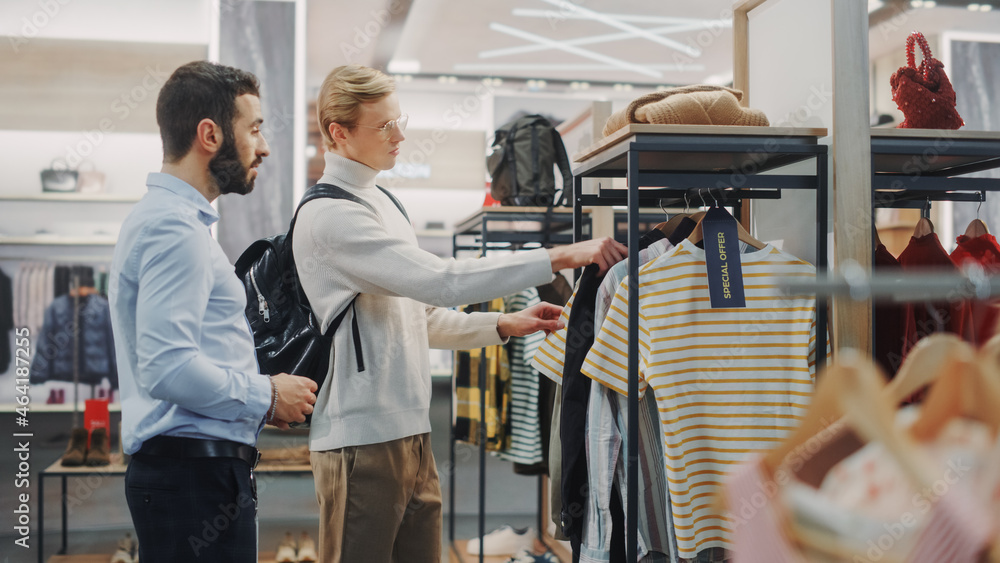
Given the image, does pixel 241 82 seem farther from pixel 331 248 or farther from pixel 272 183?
pixel 272 183

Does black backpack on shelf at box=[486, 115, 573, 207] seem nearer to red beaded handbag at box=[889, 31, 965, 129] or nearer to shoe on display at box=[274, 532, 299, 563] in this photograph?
red beaded handbag at box=[889, 31, 965, 129]

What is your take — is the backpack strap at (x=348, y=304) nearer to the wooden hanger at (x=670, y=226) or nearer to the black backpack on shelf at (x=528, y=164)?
the wooden hanger at (x=670, y=226)

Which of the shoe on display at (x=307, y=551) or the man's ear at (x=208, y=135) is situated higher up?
the man's ear at (x=208, y=135)

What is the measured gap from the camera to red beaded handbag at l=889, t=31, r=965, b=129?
1859mm

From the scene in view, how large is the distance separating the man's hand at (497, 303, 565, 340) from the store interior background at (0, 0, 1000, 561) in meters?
1.73

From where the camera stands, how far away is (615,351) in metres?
1.76

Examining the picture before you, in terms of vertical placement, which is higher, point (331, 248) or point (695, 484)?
point (331, 248)

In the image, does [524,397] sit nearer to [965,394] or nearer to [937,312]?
[937,312]

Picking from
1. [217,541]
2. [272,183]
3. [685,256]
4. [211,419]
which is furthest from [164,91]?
[272,183]

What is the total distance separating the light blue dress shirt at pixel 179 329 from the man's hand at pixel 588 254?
2.27 feet

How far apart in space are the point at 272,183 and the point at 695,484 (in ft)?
12.4

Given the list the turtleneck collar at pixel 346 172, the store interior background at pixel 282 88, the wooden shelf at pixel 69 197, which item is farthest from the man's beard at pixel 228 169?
the wooden shelf at pixel 69 197

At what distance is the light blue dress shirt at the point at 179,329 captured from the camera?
54.2 inches

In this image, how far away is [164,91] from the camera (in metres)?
1.55
